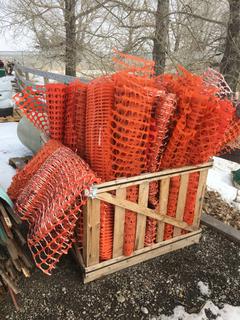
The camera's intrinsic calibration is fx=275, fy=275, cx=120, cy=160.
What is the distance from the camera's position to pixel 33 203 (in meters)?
2.47

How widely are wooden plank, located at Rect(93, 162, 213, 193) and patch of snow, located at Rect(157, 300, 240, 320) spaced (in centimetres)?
113

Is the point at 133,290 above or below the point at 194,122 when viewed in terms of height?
below

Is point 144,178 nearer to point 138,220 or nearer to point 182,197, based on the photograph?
point 138,220

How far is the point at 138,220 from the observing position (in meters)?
2.61

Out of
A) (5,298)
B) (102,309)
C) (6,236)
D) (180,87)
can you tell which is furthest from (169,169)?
(5,298)

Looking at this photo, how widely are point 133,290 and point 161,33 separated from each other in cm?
964

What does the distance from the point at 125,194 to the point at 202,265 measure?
1241mm

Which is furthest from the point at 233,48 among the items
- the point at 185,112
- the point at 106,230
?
the point at 106,230

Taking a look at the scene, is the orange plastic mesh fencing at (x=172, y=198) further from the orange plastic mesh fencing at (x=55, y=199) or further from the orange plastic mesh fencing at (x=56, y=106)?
the orange plastic mesh fencing at (x=56, y=106)

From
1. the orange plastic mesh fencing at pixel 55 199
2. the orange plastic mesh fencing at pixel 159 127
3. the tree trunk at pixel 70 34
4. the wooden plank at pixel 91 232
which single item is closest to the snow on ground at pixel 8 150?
the orange plastic mesh fencing at pixel 55 199

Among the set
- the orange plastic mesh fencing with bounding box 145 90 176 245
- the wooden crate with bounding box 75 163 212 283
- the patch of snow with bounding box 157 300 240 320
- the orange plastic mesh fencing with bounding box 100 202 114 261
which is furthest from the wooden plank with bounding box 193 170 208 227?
the orange plastic mesh fencing with bounding box 100 202 114 261

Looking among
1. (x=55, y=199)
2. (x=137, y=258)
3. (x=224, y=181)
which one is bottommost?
(x=224, y=181)

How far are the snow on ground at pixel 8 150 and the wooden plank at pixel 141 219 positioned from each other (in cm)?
218

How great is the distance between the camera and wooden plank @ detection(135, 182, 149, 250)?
250 centimetres
